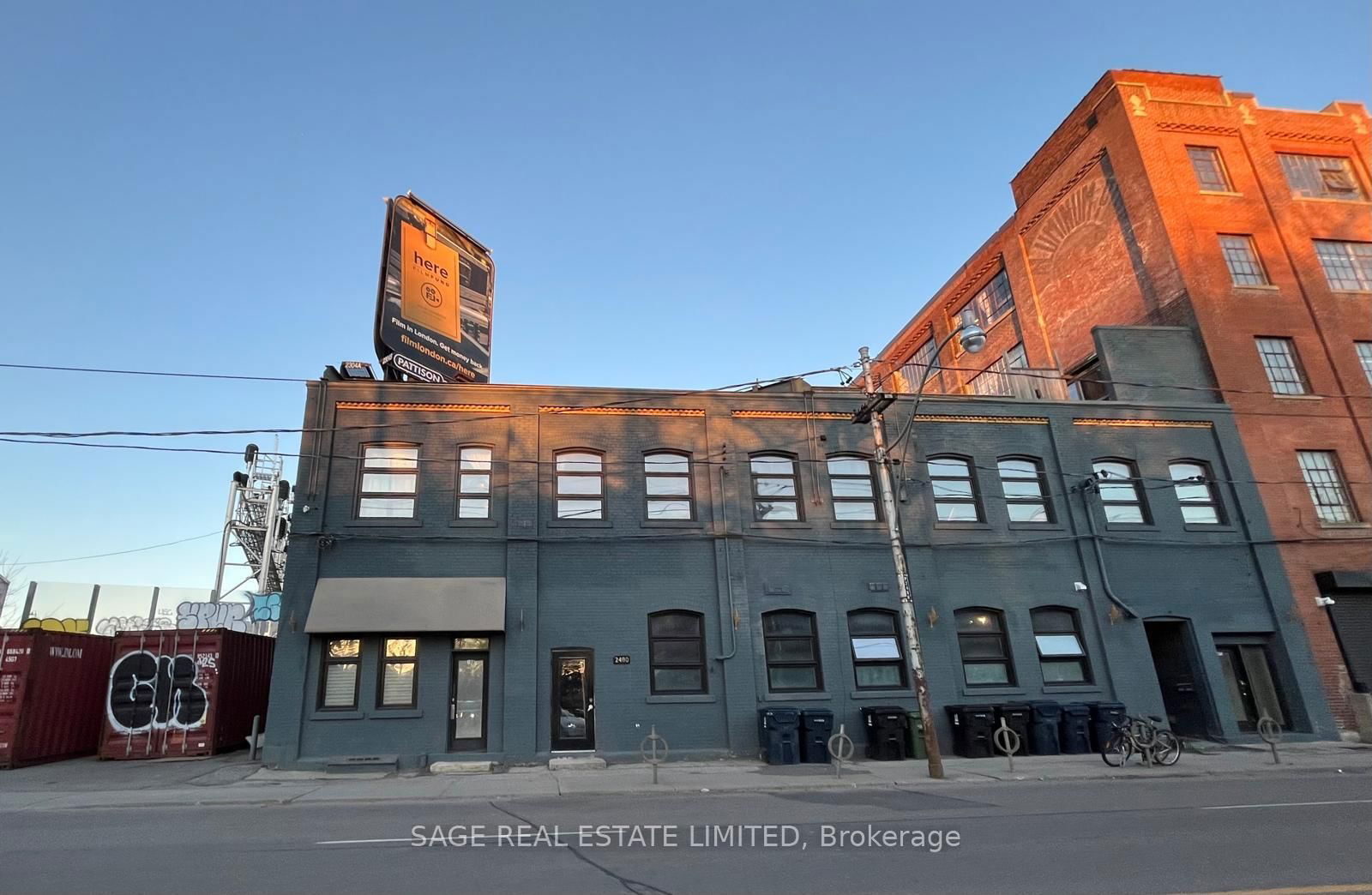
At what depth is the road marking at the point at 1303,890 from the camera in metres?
5.79

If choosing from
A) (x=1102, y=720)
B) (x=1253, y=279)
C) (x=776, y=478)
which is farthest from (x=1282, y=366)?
(x=776, y=478)

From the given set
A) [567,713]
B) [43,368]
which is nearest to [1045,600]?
[567,713]

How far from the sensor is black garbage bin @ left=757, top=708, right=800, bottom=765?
1540 centimetres

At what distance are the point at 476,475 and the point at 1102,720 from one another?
15536mm

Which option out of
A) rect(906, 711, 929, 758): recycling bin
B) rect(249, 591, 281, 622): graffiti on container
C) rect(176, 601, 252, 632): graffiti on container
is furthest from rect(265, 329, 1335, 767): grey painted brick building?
rect(176, 601, 252, 632): graffiti on container

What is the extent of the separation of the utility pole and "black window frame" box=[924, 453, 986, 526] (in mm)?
4622

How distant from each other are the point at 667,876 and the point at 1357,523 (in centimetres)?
2370

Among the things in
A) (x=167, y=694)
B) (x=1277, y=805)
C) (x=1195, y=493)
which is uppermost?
(x=1195, y=493)

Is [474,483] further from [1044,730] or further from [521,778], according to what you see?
[1044,730]

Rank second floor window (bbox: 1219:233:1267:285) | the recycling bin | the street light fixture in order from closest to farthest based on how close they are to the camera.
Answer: the street light fixture → the recycling bin → second floor window (bbox: 1219:233:1267:285)

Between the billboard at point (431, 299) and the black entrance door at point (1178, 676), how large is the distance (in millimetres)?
19659

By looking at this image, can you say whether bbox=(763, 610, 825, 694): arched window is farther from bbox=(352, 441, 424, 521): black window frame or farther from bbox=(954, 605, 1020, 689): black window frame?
bbox=(352, 441, 424, 521): black window frame

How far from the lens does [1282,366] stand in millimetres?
22594

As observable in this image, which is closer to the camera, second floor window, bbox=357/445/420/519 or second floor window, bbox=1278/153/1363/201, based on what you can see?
second floor window, bbox=357/445/420/519
